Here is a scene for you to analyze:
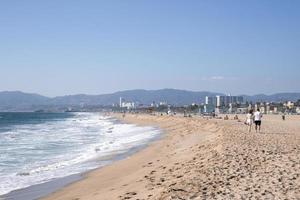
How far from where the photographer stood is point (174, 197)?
339 inches

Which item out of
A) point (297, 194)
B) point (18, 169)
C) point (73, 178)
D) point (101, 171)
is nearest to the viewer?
point (297, 194)

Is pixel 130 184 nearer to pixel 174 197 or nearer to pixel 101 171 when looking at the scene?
pixel 174 197

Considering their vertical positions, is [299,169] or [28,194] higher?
[299,169]

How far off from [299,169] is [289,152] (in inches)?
165

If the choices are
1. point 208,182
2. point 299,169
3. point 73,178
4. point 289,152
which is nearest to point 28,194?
point 73,178

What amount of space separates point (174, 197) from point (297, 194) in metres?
2.29

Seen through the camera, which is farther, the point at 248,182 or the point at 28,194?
the point at 28,194

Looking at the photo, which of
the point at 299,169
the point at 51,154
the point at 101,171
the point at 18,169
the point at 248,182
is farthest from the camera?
the point at 51,154

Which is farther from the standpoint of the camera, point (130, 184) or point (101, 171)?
point (101, 171)

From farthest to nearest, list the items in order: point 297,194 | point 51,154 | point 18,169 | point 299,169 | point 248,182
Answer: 1. point 51,154
2. point 18,169
3. point 299,169
4. point 248,182
5. point 297,194

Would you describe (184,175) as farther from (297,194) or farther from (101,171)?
(101,171)

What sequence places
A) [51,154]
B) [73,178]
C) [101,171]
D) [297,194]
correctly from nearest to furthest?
[297,194] < [73,178] < [101,171] < [51,154]

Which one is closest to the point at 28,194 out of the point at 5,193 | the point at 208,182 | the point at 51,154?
the point at 5,193

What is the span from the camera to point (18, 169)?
17.5m
